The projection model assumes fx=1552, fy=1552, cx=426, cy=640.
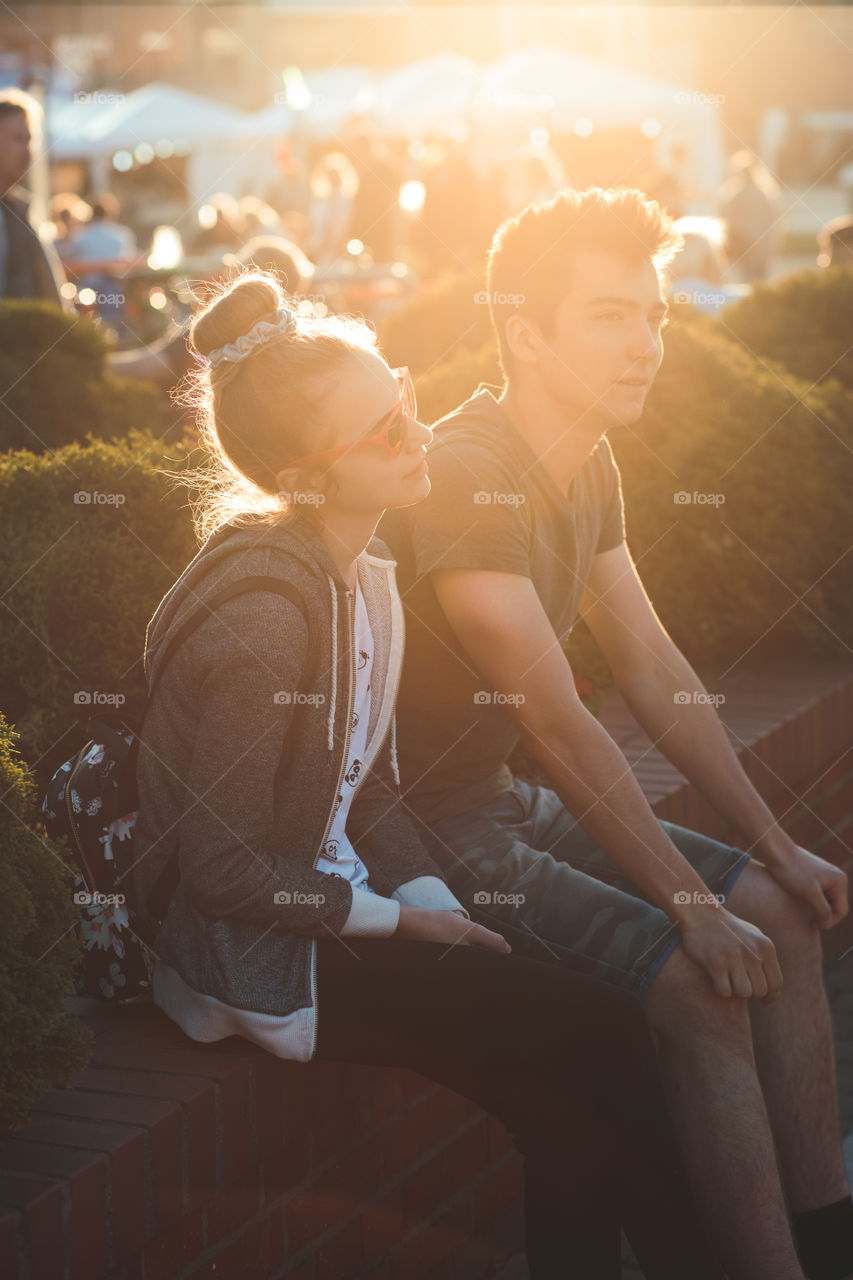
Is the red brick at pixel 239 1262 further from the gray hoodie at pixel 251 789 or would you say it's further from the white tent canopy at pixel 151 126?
the white tent canopy at pixel 151 126

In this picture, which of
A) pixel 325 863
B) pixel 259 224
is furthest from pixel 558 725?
pixel 259 224

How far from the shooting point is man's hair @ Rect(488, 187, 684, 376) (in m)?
2.79

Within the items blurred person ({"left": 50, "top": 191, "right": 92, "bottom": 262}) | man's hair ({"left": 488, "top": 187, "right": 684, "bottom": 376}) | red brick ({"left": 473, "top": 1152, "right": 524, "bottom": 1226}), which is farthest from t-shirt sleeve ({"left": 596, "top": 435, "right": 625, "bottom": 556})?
blurred person ({"left": 50, "top": 191, "right": 92, "bottom": 262})

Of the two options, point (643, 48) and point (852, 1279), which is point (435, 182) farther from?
point (643, 48)

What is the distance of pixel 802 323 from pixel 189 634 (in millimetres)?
5056

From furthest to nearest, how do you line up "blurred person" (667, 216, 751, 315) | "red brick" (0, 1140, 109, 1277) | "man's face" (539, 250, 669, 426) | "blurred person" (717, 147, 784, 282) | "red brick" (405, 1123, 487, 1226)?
"blurred person" (717, 147, 784, 282)
"blurred person" (667, 216, 751, 315)
"man's face" (539, 250, 669, 426)
"red brick" (405, 1123, 487, 1226)
"red brick" (0, 1140, 109, 1277)

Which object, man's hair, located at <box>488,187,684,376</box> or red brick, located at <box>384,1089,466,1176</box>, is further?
man's hair, located at <box>488,187,684,376</box>

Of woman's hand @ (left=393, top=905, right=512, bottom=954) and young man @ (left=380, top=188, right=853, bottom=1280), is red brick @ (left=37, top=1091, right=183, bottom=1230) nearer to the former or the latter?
woman's hand @ (left=393, top=905, right=512, bottom=954)

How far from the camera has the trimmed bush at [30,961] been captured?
1.99 meters

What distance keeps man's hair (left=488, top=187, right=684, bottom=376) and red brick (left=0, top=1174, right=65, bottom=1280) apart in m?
1.66

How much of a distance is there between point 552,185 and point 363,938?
10.6 meters

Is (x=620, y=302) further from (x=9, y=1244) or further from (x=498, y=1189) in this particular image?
(x=9, y=1244)

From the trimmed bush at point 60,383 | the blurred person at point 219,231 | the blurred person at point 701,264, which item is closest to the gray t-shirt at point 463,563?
the trimmed bush at point 60,383

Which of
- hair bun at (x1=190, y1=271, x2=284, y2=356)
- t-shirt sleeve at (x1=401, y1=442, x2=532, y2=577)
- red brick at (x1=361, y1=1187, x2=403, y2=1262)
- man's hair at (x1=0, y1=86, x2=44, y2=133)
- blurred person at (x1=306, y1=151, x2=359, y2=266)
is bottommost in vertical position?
blurred person at (x1=306, y1=151, x2=359, y2=266)
